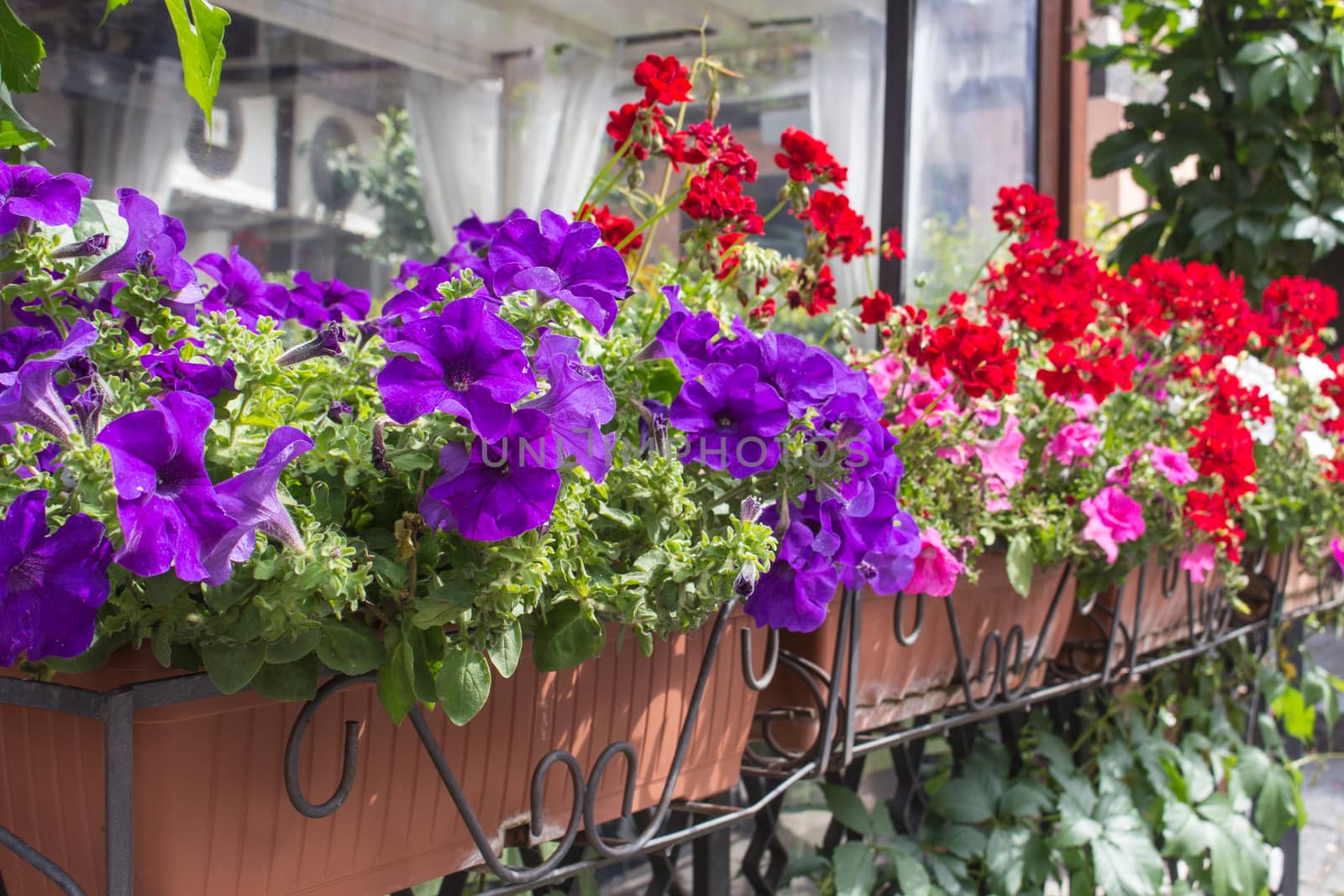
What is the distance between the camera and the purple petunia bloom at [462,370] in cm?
63

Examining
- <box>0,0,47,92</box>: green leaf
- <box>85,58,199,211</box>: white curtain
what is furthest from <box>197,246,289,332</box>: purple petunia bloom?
<box>85,58,199,211</box>: white curtain

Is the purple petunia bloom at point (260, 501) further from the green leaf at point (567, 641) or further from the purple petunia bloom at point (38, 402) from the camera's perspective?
the green leaf at point (567, 641)

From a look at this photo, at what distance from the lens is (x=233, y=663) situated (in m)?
0.63

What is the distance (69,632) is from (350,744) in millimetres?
190

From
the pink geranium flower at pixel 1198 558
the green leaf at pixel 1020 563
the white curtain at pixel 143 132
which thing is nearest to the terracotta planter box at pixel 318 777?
the green leaf at pixel 1020 563

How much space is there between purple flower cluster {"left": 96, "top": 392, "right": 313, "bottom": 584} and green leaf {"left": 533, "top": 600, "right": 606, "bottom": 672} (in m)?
0.21

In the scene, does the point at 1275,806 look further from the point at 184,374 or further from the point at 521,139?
the point at 521,139

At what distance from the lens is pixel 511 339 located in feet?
2.15

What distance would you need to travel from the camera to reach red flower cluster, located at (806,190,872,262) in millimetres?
1085

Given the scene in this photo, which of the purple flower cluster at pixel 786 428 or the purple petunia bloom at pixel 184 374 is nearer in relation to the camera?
the purple petunia bloom at pixel 184 374

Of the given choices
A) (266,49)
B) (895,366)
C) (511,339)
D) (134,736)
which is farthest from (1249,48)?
(134,736)

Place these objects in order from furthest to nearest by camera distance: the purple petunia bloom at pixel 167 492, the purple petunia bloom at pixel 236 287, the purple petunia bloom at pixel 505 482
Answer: the purple petunia bloom at pixel 236 287, the purple petunia bloom at pixel 505 482, the purple petunia bloom at pixel 167 492

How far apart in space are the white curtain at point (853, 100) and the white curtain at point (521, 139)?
0.55m

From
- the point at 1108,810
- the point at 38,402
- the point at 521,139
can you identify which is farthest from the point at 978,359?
the point at 521,139
